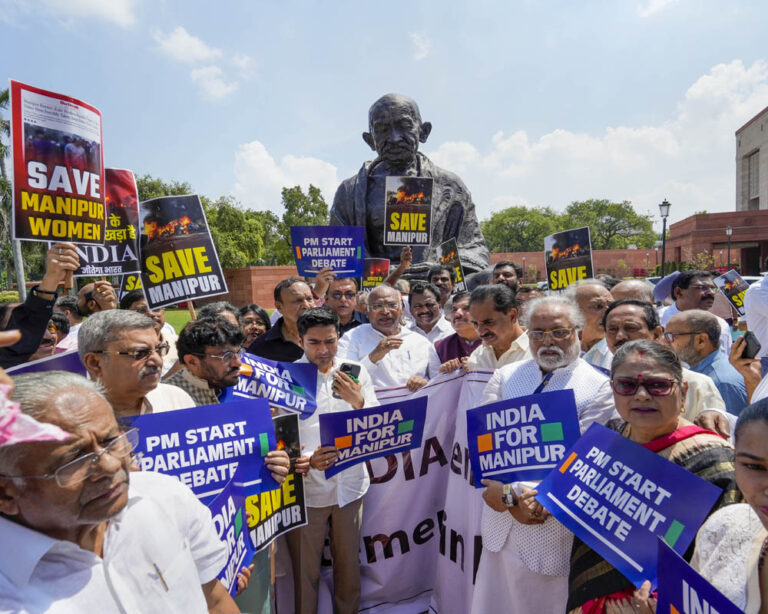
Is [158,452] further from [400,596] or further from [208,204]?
[208,204]

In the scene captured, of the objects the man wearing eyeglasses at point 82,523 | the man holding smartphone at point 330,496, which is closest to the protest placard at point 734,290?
the man holding smartphone at point 330,496

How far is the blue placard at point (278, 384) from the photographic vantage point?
2938 millimetres

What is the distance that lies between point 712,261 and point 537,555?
4485 cm

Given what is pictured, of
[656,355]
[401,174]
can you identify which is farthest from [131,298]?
[401,174]

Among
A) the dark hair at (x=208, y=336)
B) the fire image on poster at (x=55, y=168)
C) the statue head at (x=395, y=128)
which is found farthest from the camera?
the statue head at (x=395, y=128)

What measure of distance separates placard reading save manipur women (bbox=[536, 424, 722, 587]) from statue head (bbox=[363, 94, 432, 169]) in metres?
7.44

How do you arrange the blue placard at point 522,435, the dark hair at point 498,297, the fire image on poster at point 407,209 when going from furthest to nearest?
the fire image on poster at point 407,209
the dark hair at point 498,297
the blue placard at point 522,435

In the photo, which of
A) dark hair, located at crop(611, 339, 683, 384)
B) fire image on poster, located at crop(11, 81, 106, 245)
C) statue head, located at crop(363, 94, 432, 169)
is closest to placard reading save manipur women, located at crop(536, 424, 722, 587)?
dark hair, located at crop(611, 339, 683, 384)

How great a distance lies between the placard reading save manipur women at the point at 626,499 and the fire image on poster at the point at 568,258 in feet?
14.1

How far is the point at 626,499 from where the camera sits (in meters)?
1.98

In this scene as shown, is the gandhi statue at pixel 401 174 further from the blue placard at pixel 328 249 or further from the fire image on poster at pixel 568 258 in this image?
the blue placard at pixel 328 249

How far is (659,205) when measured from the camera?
2100 cm

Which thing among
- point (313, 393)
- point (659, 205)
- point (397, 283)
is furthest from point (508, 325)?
point (659, 205)

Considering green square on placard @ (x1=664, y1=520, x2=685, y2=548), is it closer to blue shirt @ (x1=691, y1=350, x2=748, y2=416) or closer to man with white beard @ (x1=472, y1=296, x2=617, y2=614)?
man with white beard @ (x1=472, y1=296, x2=617, y2=614)
